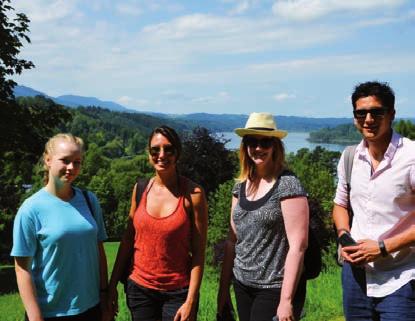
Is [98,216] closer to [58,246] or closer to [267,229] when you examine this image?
[58,246]

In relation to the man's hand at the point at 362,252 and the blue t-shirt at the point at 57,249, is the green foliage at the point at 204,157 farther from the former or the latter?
the man's hand at the point at 362,252

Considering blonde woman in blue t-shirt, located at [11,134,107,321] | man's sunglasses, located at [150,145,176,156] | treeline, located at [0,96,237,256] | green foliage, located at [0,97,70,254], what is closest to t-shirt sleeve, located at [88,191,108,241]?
blonde woman in blue t-shirt, located at [11,134,107,321]

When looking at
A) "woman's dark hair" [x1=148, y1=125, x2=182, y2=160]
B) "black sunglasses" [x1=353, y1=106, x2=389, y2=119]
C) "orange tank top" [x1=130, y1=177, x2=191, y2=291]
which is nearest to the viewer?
"black sunglasses" [x1=353, y1=106, x2=389, y2=119]

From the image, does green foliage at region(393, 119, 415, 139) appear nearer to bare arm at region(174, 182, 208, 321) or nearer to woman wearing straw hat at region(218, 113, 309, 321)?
woman wearing straw hat at region(218, 113, 309, 321)

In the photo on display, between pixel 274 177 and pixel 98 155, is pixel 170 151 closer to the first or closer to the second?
pixel 274 177

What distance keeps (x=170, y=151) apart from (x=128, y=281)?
0.90 m

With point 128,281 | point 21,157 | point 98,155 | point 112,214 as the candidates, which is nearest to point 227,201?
point 21,157

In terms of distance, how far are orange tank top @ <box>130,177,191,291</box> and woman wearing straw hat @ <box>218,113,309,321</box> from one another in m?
0.34

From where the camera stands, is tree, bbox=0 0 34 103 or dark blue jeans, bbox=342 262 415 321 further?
tree, bbox=0 0 34 103

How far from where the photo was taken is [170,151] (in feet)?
12.1

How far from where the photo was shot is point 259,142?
11.9 feet

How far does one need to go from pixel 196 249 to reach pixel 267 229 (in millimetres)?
493

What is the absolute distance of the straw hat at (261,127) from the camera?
3.59 meters

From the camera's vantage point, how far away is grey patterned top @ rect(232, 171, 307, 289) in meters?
3.45
